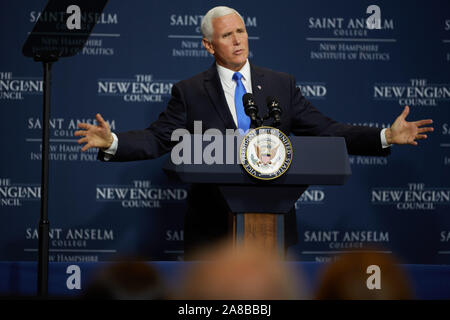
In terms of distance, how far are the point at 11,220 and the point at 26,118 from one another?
736 mm

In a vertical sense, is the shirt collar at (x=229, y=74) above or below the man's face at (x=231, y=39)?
below

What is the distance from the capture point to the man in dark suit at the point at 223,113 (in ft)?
7.86

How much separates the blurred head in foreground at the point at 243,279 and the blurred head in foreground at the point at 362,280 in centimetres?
12

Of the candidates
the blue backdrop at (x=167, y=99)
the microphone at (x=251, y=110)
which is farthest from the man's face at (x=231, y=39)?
the blue backdrop at (x=167, y=99)

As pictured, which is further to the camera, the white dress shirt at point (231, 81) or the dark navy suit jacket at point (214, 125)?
the white dress shirt at point (231, 81)

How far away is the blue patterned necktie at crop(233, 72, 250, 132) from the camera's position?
243 centimetres

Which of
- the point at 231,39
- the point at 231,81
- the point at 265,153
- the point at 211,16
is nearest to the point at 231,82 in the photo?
the point at 231,81

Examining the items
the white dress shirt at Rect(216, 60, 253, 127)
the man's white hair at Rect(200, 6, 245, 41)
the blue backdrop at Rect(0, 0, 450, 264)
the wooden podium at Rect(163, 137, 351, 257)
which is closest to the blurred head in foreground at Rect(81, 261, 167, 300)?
the wooden podium at Rect(163, 137, 351, 257)

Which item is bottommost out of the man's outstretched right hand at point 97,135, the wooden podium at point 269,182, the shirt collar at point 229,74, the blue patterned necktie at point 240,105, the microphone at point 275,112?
the wooden podium at point 269,182

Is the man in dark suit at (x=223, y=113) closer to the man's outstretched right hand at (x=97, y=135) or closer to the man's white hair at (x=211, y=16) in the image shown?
the man's white hair at (x=211, y=16)

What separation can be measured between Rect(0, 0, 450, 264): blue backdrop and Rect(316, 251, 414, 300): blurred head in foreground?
6.16ft

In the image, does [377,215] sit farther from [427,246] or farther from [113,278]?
[113,278]

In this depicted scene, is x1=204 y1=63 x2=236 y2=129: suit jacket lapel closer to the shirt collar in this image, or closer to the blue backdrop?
the shirt collar
